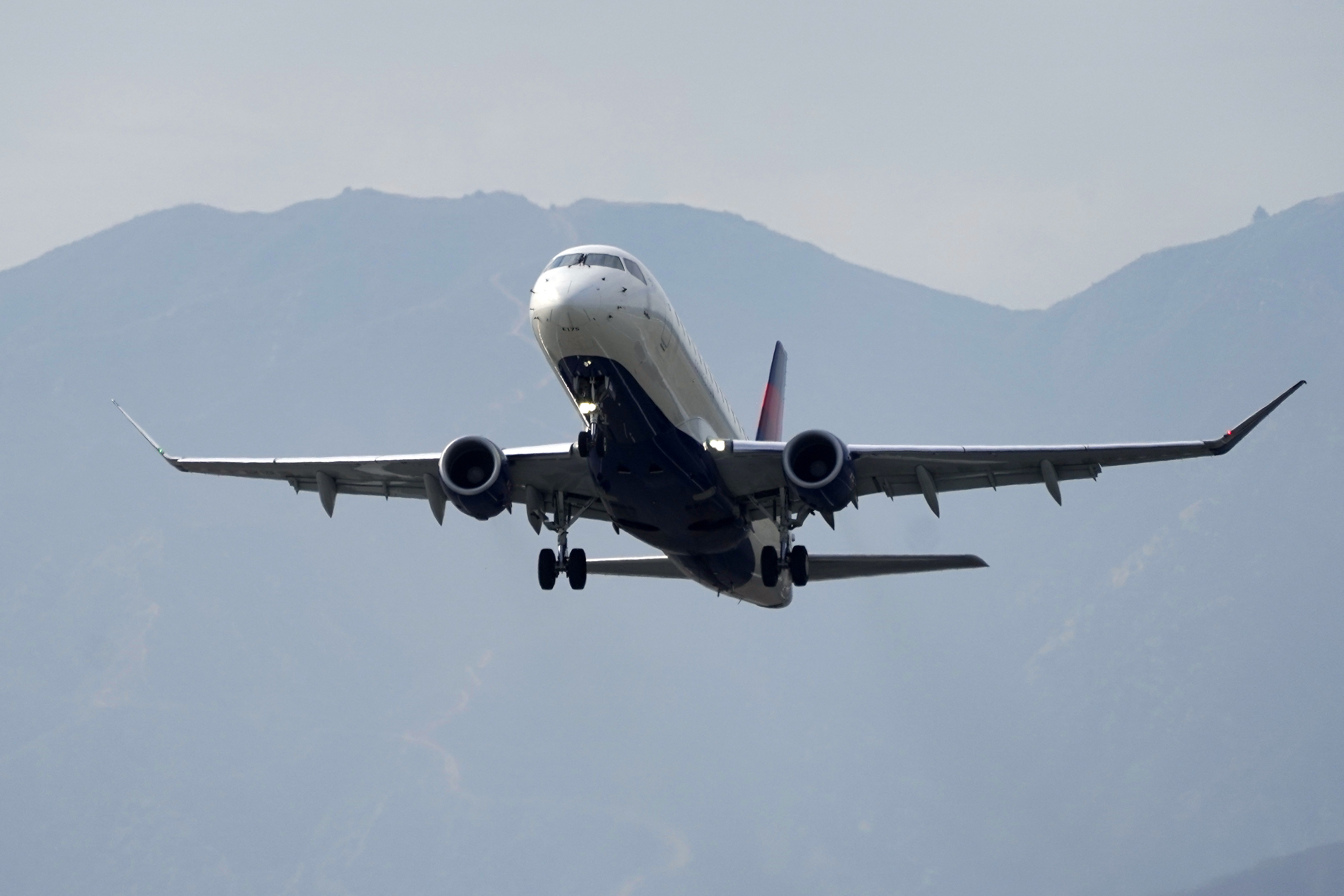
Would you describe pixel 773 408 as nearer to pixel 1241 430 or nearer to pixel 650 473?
pixel 650 473

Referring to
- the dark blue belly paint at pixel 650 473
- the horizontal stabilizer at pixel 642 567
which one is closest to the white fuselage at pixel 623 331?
the dark blue belly paint at pixel 650 473

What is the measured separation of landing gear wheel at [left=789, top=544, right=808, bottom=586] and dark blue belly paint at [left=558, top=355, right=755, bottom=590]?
1.21m

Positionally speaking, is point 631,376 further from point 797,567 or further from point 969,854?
point 969,854

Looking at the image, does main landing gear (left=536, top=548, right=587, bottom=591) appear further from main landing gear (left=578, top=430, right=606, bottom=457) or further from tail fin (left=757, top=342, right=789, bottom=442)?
tail fin (left=757, top=342, right=789, bottom=442)

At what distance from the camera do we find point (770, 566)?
3303 centimetres

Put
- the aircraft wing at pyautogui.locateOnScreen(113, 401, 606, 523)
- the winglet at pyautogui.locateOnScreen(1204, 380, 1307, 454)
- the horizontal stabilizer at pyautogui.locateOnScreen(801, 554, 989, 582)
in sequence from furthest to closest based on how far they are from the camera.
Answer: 1. the horizontal stabilizer at pyautogui.locateOnScreen(801, 554, 989, 582)
2. the aircraft wing at pyautogui.locateOnScreen(113, 401, 606, 523)
3. the winglet at pyautogui.locateOnScreen(1204, 380, 1307, 454)

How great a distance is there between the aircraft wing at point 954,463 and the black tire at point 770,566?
3.20ft

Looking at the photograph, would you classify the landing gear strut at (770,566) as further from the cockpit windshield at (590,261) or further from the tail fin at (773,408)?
the tail fin at (773,408)

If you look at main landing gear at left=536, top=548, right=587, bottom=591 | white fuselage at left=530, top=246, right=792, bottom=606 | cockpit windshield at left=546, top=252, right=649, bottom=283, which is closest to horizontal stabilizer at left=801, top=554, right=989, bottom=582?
main landing gear at left=536, top=548, right=587, bottom=591

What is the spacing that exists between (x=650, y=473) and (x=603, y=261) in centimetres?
421

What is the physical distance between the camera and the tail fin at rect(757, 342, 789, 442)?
44.8 meters

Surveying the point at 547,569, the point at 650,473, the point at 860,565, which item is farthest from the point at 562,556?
the point at 860,565

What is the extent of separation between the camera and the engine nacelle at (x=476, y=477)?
3008 centimetres

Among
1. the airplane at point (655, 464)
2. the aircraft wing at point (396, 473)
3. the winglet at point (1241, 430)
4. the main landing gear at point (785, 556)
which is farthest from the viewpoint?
the main landing gear at point (785, 556)
